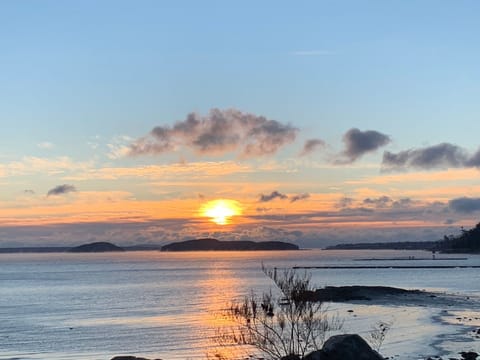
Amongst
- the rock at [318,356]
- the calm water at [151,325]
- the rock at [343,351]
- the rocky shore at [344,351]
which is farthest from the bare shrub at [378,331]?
→ the rock at [318,356]

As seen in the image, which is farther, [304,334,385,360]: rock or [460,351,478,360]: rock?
[460,351,478,360]: rock

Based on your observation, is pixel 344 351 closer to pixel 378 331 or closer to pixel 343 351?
pixel 343 351

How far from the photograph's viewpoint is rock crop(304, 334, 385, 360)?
28.1 metres

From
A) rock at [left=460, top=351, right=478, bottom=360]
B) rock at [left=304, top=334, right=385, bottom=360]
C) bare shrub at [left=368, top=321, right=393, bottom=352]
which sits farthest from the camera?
bare shrub at [left=368, top=321, right=393, bottom=352]

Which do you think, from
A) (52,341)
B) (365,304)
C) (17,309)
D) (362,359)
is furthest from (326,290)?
(362,359)

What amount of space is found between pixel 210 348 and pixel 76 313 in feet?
128

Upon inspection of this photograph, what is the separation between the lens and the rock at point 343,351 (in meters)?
28.1

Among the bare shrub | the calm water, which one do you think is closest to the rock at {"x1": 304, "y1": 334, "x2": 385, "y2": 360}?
the calm water

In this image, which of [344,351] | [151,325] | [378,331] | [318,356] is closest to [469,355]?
[378,331]

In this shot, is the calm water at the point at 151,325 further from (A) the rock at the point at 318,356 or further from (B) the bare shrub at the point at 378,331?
(A) the rock at the point at 318,356

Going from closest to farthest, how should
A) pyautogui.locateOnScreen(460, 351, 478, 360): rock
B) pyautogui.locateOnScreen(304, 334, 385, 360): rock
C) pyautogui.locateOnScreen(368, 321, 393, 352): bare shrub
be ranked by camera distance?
1. pyautogui.locateOnScreen(304, 334, 385, 360): rock
2. pyautogui.locateOnScreen(460, 351, 478, 360): rock
3. pyautogui.locateOnScreen(368, 321, 393, 352): bare shrub

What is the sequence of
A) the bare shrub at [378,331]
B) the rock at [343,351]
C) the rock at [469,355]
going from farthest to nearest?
1. the bare shrub at [378,331]
2. the rock at [469,355]
3. the rock at [343,351]

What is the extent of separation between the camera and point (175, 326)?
229 feet

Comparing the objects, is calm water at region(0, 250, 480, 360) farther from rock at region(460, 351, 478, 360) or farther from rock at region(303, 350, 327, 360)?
rock at region(303, 350, 327, 360)
